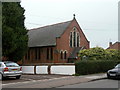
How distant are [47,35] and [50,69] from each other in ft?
68.3

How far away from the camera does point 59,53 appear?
4100 centimetres

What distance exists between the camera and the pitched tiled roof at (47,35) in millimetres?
42381

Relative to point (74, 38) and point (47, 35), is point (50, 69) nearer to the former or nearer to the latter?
point (74, 38)

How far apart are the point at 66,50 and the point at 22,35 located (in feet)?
43.4

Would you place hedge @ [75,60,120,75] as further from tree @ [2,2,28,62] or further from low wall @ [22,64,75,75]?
tree @ [2,2,28,62]

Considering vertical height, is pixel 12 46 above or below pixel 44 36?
below

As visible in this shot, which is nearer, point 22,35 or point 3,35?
point 3,35

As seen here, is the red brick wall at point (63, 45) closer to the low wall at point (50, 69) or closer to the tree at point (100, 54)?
the tree at point (100, 54)

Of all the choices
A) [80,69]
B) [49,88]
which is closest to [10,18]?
[80,69]

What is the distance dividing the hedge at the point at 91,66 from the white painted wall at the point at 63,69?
56 centimetres

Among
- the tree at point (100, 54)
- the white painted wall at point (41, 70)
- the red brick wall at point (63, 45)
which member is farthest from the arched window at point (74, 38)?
the white painted wall at point (41, 70)

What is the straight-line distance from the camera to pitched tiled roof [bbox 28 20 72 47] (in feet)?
139

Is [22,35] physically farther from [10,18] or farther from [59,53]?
[59,53]

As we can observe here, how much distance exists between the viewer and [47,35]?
148 feet
